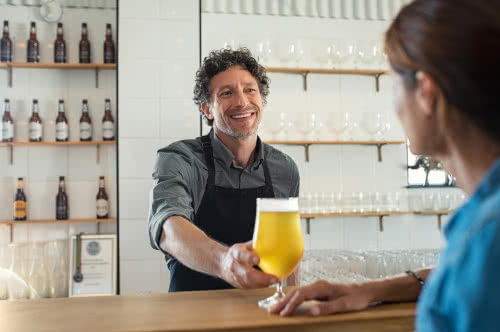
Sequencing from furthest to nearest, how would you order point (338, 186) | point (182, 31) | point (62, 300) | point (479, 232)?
1. point (338, 186)
2. point (182, 31)
3. point (62, 300)
4. point (479, 232)

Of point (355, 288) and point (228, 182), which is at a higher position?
point (228, 182)

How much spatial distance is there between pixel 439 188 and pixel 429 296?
13.5 ft

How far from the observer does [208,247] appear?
1.24m

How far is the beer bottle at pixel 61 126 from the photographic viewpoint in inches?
153

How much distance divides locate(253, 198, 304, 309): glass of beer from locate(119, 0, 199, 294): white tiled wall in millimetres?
2788

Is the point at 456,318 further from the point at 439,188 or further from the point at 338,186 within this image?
the point at 439,188

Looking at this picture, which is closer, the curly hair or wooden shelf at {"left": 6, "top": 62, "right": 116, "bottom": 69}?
the curly hair

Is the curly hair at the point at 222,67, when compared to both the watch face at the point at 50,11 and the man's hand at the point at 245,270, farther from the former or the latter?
the watch face at the point at 50,11

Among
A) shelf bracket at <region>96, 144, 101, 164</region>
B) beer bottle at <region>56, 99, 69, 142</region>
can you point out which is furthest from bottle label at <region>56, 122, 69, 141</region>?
shelf bracket at <region>96, 144, 101, 164</region>

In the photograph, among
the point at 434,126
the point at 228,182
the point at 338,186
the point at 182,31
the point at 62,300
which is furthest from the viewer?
the point at 338,186

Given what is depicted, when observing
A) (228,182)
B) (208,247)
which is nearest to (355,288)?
(208,247)

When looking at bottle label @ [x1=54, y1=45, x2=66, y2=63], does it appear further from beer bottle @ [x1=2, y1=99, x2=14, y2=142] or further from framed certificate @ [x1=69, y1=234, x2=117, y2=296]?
framed certificate @ [x1=69, y1=234, x2=117, y2=296]

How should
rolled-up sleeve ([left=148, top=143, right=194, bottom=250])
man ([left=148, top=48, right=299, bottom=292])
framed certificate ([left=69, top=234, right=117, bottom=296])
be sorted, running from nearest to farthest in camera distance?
1. rolled-up sleeve ([left=148, top=143, right=194, bottom=250])
2. man ([left=148, top=48, right=299, bottom=292])
3. framed certificate ([left=69, top=234, right=117, bottom=296])

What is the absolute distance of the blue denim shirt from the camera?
0.44 meters
